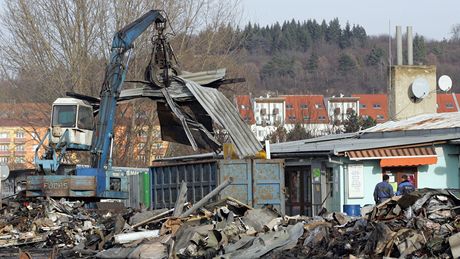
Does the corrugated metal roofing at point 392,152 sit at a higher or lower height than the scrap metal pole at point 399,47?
lower

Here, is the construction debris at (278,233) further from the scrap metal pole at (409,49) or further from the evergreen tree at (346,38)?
the evergreen tree at (346,38)

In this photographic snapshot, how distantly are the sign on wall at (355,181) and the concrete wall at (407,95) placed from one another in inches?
426

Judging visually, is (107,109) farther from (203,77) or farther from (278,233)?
(278,233)

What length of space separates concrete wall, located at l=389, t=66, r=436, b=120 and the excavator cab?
13.3 m

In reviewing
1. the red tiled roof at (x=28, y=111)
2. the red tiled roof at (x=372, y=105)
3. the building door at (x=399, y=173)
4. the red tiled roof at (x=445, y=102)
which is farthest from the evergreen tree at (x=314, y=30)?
the building door at (x=399, y=173)

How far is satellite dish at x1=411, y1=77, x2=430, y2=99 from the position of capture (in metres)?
39.3

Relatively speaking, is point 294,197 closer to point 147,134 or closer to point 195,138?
point 195,138

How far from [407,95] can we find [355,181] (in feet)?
38.6

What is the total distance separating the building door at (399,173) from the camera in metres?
30.2

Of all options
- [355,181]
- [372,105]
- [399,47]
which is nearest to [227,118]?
[355,181]

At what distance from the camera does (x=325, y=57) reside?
186875 mm

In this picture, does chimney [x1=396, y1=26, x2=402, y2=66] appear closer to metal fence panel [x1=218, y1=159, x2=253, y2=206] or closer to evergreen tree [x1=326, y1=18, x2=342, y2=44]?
metal fence panel [x1=218, y1=159, x2=253, y2=206]

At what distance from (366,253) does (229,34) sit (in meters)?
44.0

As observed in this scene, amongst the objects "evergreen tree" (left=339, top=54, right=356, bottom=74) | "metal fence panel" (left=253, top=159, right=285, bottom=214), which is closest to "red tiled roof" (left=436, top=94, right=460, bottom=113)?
"evergreen tree" (left=339, top=54, right=356, bottom=74)
